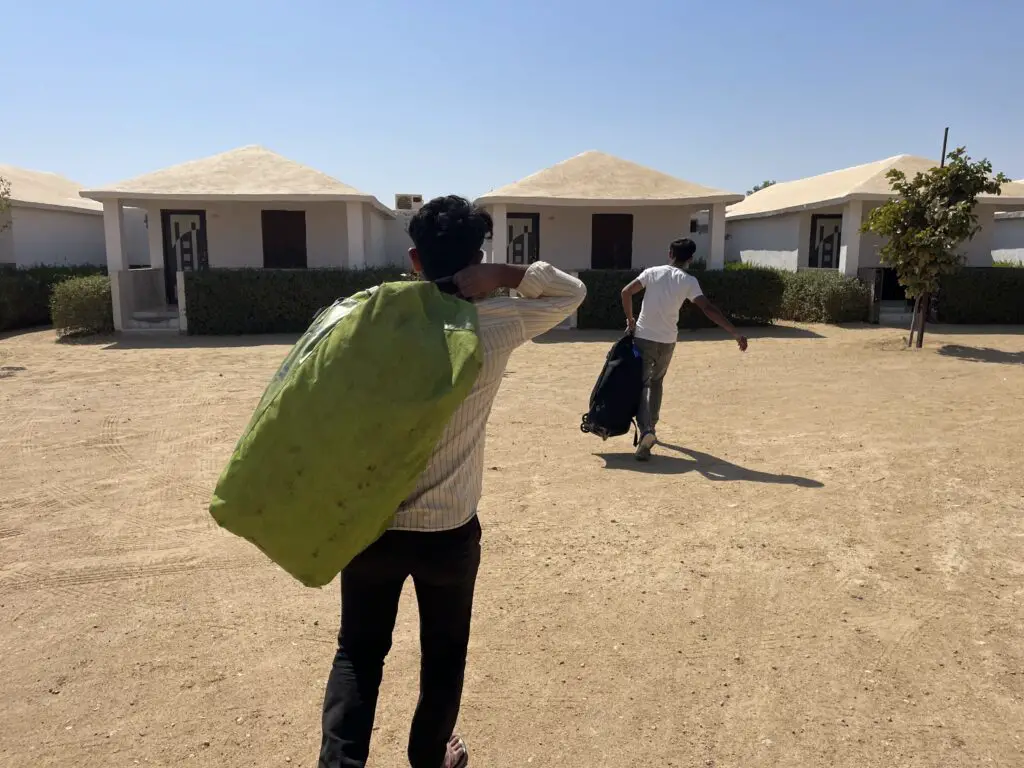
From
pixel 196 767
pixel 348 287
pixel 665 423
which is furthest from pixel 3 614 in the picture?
pixel 348 287

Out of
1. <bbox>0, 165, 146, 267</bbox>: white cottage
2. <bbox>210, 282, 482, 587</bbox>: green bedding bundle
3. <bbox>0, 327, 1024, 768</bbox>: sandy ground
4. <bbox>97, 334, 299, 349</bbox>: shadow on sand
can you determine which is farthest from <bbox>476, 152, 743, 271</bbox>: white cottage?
<bbox>210, 282, 482, 587</bbox>: green bedding bundle

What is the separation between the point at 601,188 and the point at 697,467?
12503 mm

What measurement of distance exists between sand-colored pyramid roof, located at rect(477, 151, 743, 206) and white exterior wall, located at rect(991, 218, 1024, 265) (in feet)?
38.4

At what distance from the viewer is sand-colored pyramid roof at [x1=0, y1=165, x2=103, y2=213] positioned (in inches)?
736

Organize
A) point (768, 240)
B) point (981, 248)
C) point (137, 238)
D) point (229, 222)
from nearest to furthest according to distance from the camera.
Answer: point (229, 222), point (981, 248), point (137, 238), point (768, 240)

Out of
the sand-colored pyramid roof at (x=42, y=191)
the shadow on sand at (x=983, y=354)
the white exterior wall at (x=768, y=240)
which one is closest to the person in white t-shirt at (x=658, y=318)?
the shadow on sand at (x=983, y=354)

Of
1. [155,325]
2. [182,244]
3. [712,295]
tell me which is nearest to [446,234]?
[712,295]

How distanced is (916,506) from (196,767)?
4.32 m

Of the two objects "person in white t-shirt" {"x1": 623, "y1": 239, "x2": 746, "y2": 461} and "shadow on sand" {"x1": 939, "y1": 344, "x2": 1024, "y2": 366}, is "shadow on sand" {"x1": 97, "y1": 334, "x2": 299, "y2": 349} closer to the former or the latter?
"person in white t-shirt" {"x1": 623, "y1": 239, "x2": 746, "y2": 461}

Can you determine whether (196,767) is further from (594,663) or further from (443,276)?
→ (443,276)

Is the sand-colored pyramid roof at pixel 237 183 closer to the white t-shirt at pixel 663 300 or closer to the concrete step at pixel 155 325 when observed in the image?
the concrete step at pixel 155 325

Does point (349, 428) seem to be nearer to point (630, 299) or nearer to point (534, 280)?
point (534, 280)

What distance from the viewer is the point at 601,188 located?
17.4 meters

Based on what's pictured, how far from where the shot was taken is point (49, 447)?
257 inches
